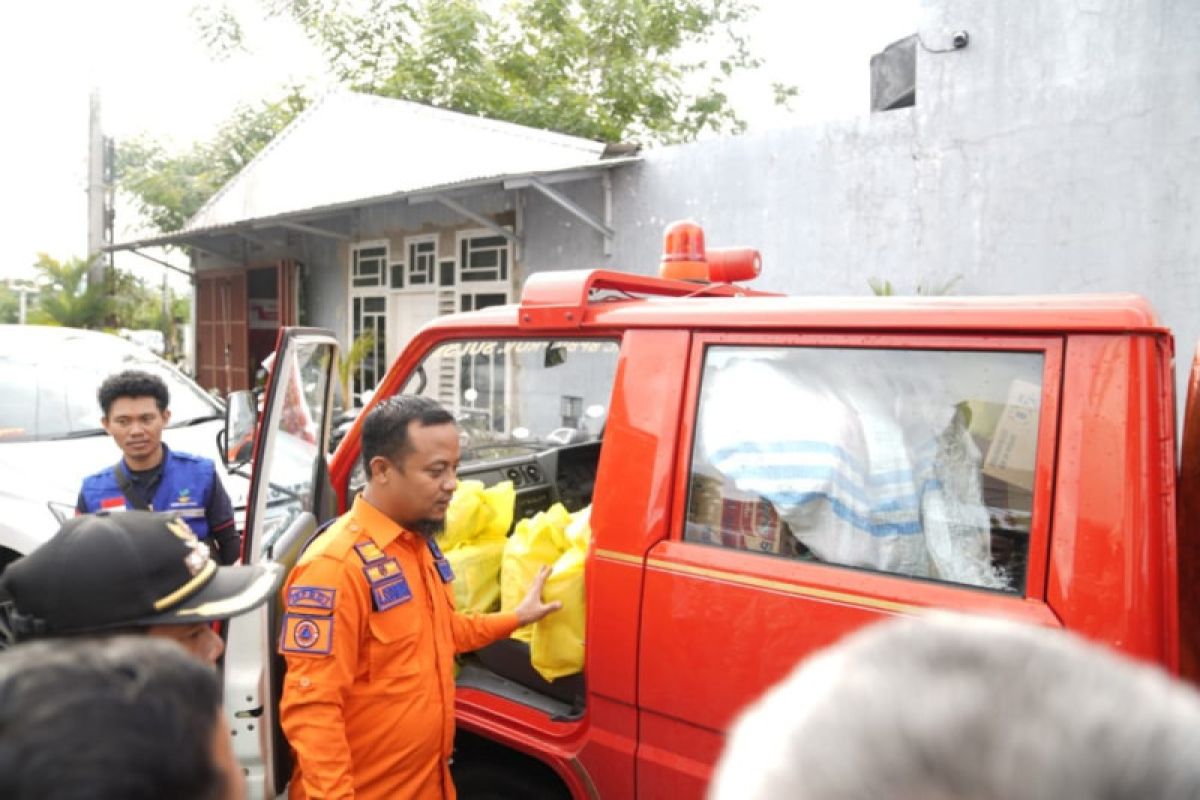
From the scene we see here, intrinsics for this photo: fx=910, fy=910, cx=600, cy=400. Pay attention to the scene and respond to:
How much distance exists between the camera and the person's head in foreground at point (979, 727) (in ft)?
1.52

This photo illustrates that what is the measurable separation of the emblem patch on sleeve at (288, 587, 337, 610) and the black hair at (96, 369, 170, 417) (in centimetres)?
162

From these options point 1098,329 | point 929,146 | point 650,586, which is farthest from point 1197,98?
point 650,586

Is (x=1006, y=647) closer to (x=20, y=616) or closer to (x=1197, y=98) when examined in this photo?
(x=20, y=616)

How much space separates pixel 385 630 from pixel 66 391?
386cm

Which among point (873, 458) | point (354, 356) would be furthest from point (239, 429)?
point (354, 356)

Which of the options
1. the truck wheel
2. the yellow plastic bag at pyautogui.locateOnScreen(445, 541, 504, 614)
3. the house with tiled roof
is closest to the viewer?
the truck wheel

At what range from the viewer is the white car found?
382 centimetres

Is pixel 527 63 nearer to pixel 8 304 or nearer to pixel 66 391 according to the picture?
pixel 66 391

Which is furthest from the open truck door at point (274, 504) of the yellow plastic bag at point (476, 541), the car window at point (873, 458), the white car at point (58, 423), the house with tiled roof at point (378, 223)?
the house with tiled roof at point (378, 223)

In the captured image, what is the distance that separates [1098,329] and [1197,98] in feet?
15.9

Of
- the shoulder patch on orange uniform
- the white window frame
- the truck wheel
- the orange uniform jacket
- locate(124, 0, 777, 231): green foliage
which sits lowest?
the truck wheel

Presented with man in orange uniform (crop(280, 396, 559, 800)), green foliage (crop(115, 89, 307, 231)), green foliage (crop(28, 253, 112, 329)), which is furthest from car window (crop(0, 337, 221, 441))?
green foliage (crop(115, 89, 307, 231))

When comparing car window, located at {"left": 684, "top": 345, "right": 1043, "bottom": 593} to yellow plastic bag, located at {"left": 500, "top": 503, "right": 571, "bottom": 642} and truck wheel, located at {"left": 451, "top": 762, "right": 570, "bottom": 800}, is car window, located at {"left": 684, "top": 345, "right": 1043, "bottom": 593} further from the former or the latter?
truck wheel, located at {"left": 451, "top": 762, "right": 570, "bottom": 800}

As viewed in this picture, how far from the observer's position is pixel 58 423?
186 inches
